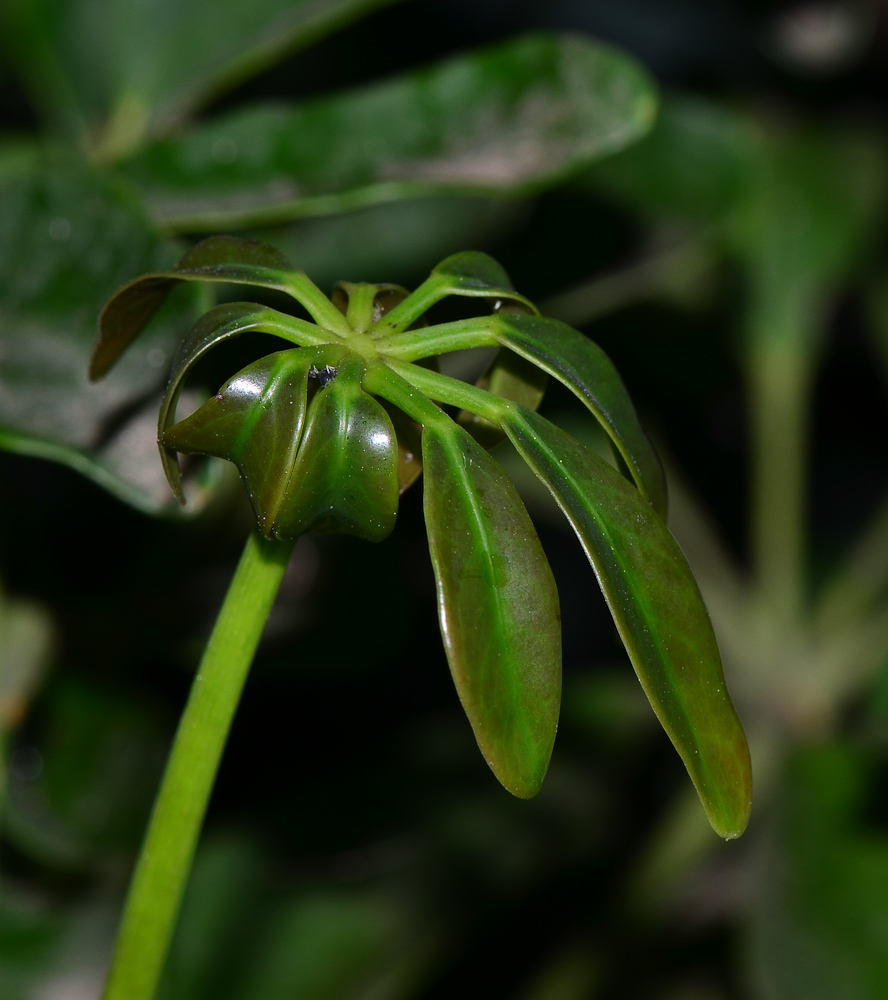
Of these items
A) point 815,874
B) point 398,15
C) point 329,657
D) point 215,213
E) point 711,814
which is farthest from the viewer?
point 398,15

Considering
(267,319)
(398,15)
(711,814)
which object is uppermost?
(398,15)

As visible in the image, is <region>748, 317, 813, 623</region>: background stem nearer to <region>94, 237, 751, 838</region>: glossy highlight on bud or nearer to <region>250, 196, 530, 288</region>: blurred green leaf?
<region>250, 196, 530, 288</region>: blurred green leaf

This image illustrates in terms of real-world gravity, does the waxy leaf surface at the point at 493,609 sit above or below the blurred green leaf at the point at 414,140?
below

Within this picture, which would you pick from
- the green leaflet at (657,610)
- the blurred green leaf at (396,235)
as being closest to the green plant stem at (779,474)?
the blurred green leaf at (396,235)

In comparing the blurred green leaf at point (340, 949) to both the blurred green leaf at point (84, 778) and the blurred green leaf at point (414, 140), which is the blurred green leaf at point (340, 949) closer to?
the blurred green leaf at point (84, 778)

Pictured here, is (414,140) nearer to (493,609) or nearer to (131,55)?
(131,55)

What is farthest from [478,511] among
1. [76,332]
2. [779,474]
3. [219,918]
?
[779,474]

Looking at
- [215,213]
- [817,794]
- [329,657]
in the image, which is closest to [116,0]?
[215,213]

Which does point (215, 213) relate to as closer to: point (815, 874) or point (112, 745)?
point (112, 745)
